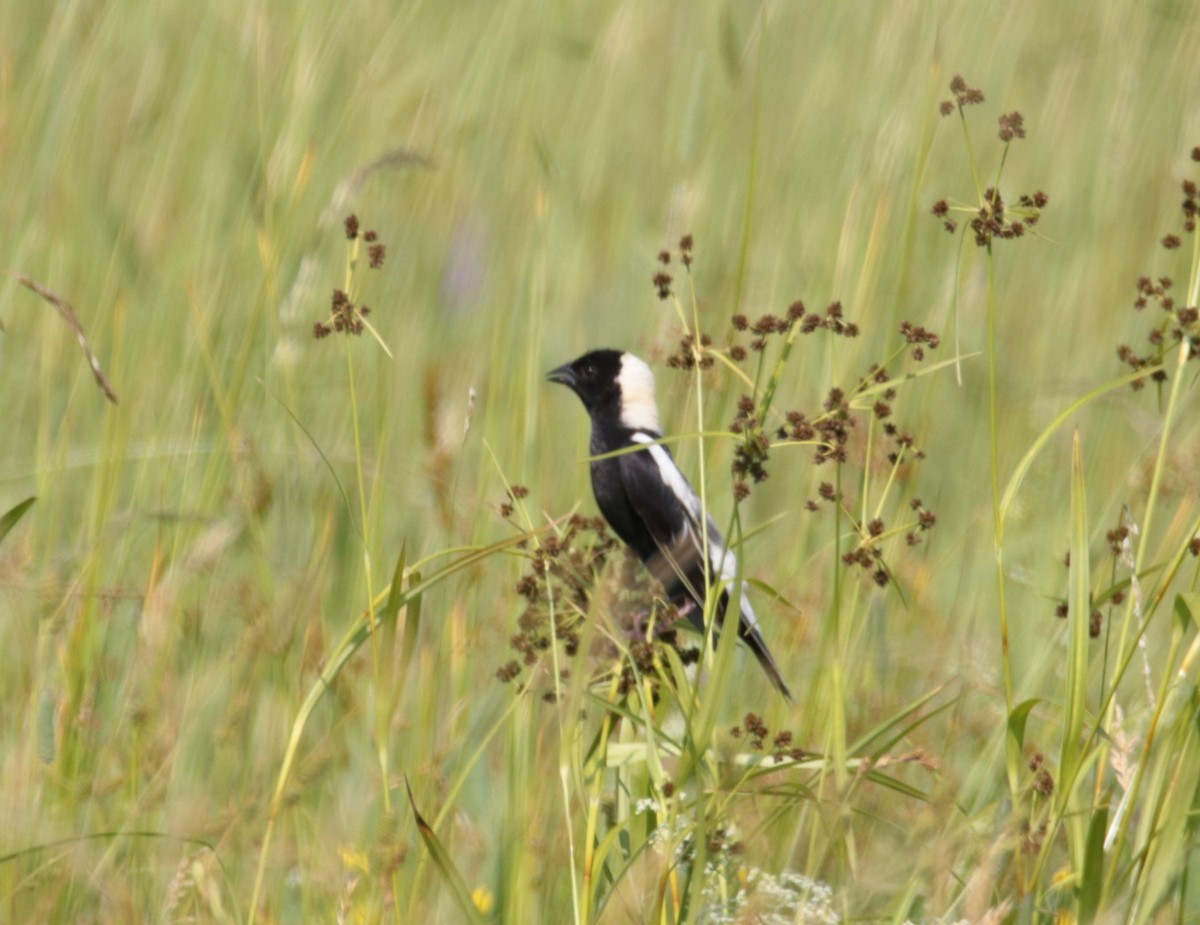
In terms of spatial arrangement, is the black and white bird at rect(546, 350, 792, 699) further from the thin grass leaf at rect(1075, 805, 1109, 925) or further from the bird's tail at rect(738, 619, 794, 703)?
the thin grass leaf at rect(1075, 805, 1109, 925)

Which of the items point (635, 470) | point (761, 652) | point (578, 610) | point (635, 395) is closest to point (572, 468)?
point (635, 470)

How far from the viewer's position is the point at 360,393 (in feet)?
9.39

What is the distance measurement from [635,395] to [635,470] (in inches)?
9.2

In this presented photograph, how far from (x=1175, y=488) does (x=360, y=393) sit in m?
1.41

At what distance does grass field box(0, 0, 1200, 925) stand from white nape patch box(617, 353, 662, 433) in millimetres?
128

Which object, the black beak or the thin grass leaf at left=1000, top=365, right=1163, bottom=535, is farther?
the black beak

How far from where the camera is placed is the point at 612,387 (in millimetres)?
3160

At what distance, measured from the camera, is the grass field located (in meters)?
1.45

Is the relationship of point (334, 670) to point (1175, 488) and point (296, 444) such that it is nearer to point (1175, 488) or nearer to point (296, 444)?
point (296, 444)

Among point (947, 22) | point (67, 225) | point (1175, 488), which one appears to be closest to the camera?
point (1175, 488)

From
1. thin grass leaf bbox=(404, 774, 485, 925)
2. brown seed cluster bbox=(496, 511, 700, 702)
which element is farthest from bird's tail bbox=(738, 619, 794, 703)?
thin grass leaf bbox=(404, 774, 485, 925)

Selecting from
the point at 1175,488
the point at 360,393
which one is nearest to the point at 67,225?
the point at 360,393

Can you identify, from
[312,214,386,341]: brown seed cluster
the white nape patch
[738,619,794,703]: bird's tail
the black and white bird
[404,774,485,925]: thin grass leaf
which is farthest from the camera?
the white nape patch

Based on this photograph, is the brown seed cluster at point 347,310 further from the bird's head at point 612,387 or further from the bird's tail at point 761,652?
the bird's head at point 612,387
